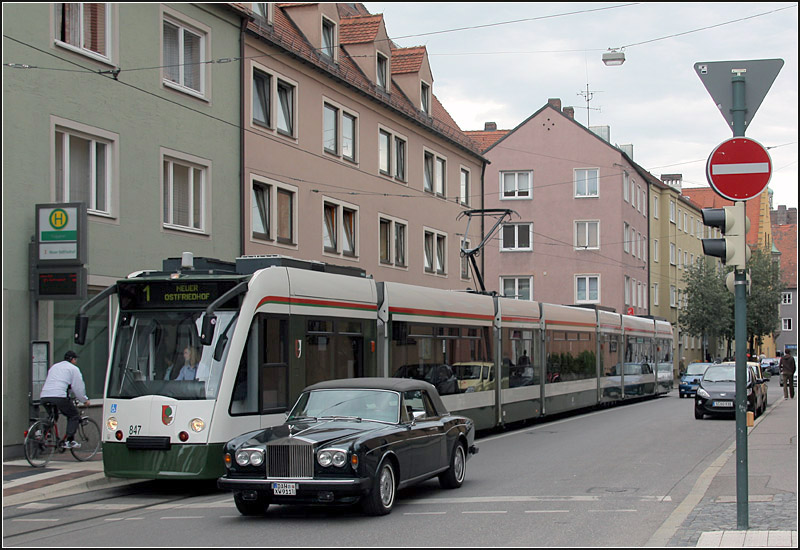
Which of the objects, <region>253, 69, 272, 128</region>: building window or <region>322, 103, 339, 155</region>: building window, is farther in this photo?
<region>322, 103, 339, 155</region>: building window

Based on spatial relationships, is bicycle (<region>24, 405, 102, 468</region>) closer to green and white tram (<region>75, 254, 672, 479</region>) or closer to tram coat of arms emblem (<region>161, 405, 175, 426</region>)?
green and white tram (<region>75, 254, 672, 479</region>)

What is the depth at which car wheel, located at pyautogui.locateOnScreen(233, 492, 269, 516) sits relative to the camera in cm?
1033

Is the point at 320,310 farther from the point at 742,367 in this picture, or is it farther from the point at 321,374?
the point at 742,367

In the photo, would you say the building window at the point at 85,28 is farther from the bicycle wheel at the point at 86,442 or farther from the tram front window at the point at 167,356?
the tram front window at the point at 167,356

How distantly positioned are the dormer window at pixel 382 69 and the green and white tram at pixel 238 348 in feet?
47.6

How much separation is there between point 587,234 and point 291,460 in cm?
5114

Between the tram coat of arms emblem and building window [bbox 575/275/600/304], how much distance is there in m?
48.7

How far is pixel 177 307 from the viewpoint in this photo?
13383 mm

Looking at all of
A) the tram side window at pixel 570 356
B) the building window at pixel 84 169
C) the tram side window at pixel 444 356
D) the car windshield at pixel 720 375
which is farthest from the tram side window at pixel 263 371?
the car windshield at pixel 720 375

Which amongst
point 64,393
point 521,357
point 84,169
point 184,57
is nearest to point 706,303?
point 521,357

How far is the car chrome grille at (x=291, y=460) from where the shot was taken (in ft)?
33.2

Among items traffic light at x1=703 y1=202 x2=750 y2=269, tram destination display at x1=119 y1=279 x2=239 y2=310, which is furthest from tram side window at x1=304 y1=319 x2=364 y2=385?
traffic light at x1=703 y1=202 x2=750 y2=269

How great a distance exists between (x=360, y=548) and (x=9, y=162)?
1088cm

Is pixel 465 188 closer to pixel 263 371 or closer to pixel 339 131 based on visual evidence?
pixel 339 131
